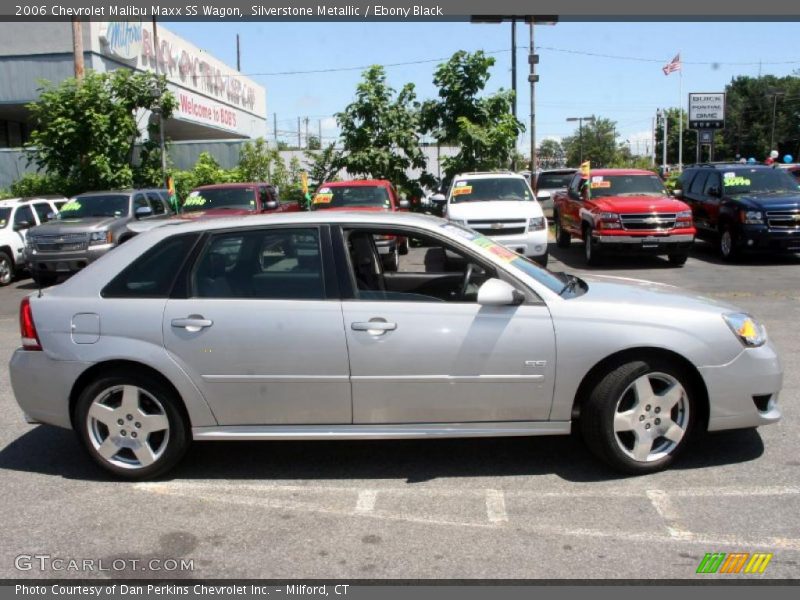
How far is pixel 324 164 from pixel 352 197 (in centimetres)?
847

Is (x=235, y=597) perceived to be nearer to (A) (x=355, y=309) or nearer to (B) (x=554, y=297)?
(A) (x=355, y=309)

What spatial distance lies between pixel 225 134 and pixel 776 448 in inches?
1517

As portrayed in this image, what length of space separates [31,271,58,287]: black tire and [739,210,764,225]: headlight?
13319 millimetres

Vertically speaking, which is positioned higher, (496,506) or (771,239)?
(771,239)

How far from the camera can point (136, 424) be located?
4.80 meters

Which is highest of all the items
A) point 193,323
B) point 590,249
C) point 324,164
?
point 324,164

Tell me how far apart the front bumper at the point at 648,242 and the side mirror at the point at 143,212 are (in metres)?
8.90

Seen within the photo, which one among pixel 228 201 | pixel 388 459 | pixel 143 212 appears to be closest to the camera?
pixel 388 459

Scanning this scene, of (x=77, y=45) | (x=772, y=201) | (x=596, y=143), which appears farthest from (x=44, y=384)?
(x=596, y=143)

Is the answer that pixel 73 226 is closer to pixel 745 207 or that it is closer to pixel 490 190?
pixel 490 190

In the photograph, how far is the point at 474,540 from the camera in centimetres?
396

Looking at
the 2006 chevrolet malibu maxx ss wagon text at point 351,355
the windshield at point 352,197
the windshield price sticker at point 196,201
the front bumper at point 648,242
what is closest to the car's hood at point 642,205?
the front bumper at point 648,242

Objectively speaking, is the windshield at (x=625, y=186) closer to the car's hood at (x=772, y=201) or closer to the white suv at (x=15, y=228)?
the car's hood at (x=772, y=201)

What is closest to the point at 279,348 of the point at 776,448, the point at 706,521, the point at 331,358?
the point at 331,358
